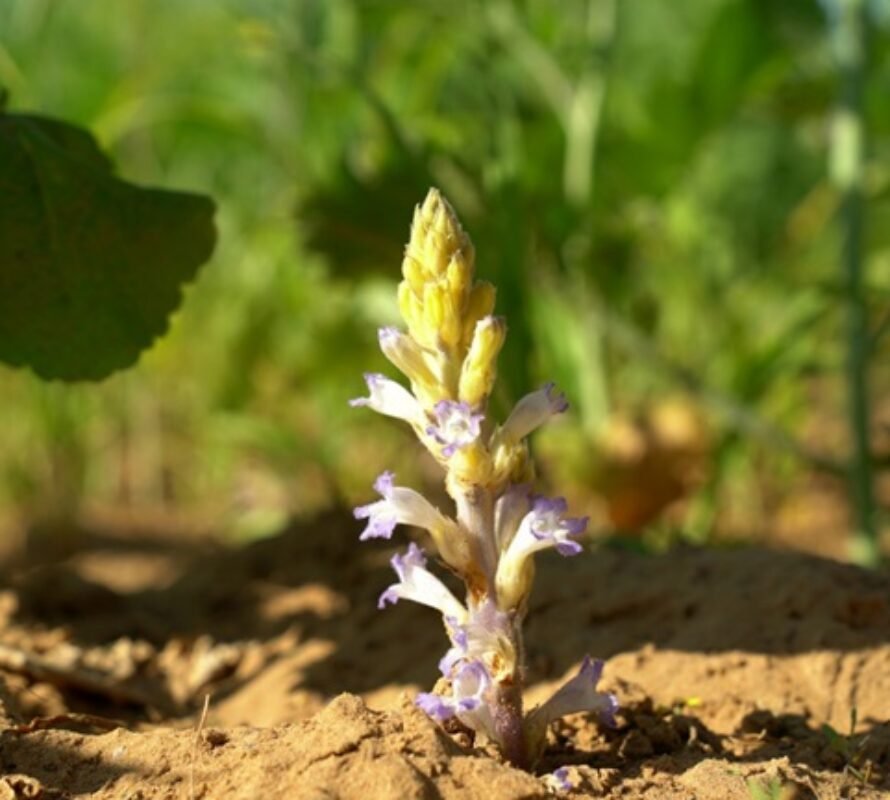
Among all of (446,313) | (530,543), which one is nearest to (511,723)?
Result: (530,543)

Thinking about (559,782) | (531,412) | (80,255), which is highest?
(80,255)

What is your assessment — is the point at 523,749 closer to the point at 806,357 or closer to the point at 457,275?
the point at 457,275

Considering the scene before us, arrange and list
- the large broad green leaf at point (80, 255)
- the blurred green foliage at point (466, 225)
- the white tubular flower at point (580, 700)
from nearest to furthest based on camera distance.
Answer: the white tubular flower at point (580, 700) < the large broad green leaf at point (80, 255) < the blurred green foliage at point (466, 225)

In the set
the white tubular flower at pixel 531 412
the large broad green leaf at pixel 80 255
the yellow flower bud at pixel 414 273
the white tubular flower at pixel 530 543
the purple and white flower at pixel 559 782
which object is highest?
the large broad green leaf at pixel 80 255

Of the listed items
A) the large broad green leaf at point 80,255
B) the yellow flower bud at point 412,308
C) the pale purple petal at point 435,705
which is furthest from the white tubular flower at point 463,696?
the large broad green leaf at point 80,255

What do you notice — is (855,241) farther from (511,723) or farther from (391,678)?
(511,723)

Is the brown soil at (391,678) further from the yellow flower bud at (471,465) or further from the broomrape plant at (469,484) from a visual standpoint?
the yellow flower bud at (471,465)
